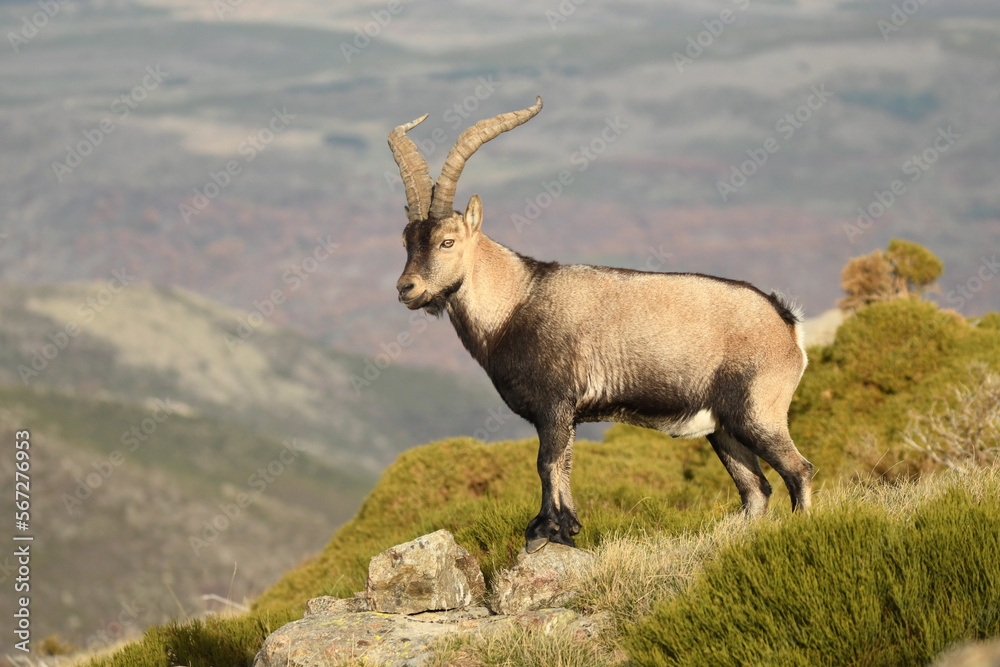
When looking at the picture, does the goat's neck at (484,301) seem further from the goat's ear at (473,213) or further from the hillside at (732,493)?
the hillside at (732,493)

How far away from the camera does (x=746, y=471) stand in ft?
33.5

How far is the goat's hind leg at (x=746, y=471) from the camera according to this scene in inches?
401

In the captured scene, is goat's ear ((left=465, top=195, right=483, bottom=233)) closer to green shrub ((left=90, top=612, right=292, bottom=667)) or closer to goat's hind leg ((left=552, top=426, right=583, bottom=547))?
goat's hind leg ((left=552, top=426, right=583, bottom=547))

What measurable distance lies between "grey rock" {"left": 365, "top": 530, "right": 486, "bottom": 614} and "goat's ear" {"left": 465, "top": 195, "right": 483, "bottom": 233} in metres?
3.29

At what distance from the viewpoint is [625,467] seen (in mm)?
19625

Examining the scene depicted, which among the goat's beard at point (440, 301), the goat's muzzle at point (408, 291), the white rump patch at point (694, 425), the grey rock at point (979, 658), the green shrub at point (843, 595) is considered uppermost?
the grey rock at point (979, 658)

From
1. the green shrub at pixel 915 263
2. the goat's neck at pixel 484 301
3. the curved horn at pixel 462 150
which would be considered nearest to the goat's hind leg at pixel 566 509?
the goat's neck at pixel 484 301

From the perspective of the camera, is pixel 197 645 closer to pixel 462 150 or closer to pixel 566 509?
pixel 566 509

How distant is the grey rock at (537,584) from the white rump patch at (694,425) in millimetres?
1526

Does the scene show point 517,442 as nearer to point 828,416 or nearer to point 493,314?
point 828,416

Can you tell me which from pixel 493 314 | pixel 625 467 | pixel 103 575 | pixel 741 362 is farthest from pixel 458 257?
pixel 103 575

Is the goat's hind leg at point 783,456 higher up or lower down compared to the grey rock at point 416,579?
higher up

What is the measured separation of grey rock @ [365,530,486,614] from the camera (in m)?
9.46

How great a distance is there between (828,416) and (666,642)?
45.8 ft
